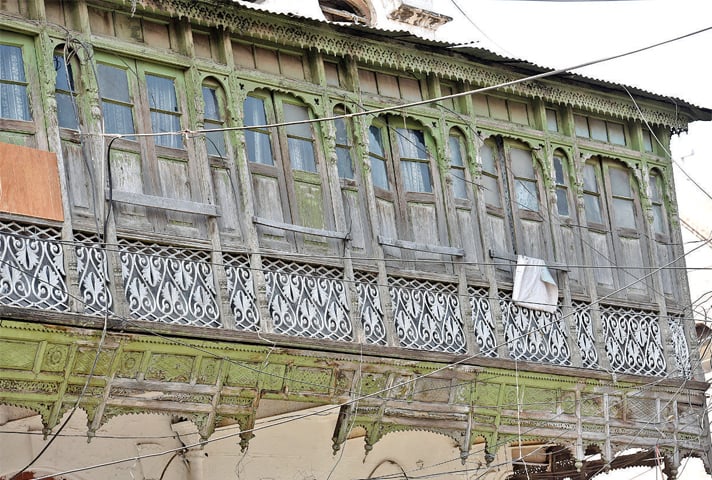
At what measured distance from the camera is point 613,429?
17438 millimetres

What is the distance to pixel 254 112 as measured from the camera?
607 inches

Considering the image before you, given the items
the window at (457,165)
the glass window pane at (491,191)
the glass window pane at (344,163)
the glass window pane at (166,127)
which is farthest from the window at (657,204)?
the glass window pane at (166,127)

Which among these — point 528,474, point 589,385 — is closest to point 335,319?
point 589,385

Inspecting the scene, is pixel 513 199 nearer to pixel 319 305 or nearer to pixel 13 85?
pixel 319 305

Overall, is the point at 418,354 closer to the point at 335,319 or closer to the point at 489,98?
the point at 335,319

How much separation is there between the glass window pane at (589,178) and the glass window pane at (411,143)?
8.13ft

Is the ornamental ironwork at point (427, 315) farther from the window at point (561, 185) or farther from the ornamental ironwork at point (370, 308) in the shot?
the window at point (561, 185)

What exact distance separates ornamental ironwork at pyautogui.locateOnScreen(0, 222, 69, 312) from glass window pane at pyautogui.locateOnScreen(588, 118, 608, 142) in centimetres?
782

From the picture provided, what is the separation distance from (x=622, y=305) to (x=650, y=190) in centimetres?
181

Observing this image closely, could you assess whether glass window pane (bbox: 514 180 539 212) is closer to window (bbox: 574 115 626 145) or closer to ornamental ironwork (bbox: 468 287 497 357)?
window (bbox: 574 115 626 145)

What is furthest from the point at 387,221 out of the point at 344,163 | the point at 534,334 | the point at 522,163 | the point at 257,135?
the point at 522,163

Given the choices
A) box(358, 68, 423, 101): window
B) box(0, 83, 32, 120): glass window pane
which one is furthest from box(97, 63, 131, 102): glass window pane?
box(358, 68, 423, 101): window

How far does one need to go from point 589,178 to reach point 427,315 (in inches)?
143

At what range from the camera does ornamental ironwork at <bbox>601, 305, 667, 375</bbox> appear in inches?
681
